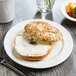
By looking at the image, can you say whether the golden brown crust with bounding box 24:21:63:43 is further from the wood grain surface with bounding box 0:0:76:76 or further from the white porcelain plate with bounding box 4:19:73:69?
the wood grain surface with bounding box 0:0:76:76

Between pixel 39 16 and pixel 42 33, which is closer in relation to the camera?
pixel 42 33

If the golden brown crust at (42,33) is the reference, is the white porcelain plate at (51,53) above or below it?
below

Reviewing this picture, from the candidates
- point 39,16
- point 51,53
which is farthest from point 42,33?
point 39,16

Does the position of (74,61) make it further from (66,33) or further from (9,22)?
(9,22)

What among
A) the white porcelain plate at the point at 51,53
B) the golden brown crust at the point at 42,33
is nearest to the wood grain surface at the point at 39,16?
the white porcelain plate at the point at 51,53

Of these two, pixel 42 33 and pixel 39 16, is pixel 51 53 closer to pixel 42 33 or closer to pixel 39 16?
pixel 42 33

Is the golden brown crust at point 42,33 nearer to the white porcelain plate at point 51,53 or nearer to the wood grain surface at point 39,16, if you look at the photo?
the white porcelain plate at point 51,53
